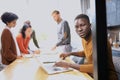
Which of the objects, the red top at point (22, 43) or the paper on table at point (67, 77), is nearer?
the paper on table at point (67, 77)

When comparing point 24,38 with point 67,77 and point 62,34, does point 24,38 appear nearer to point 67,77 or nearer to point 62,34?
point 62,34

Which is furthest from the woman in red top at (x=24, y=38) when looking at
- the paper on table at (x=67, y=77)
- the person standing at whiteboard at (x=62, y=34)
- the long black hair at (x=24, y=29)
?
the paper on table at (x=67, y=77)

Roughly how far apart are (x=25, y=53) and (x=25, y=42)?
88 millimetres

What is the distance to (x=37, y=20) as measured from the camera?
99cm

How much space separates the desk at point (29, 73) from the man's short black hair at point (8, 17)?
0.89ft

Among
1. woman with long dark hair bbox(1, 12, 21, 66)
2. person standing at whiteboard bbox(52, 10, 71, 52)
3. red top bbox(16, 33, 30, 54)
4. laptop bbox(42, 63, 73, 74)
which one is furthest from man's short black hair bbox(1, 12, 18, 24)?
laptop bbox(42, 63, 73, 74)

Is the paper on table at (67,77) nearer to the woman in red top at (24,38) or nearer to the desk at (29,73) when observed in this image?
the desk at (29,73)

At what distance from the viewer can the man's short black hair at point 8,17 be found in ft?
3.13

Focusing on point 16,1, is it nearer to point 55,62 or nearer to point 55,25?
point 55,25

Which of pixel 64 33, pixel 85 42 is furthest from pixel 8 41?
pixel 85 42

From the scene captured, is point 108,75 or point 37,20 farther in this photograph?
point 37,20

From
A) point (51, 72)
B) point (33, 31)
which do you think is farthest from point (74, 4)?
point (51, 72)

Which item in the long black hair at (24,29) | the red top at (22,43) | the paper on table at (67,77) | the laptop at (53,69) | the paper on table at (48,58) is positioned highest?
the long black hair at (24,29)

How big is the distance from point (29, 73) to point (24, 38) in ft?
0.80
